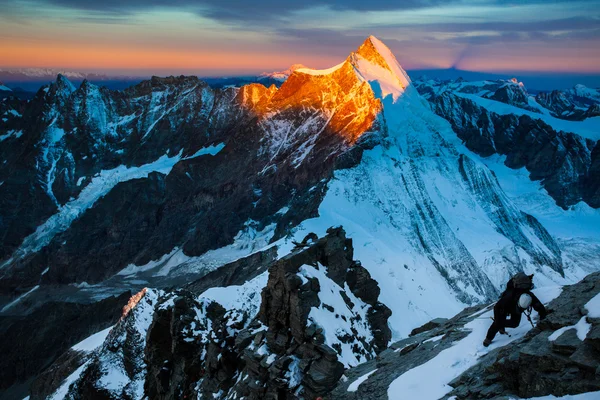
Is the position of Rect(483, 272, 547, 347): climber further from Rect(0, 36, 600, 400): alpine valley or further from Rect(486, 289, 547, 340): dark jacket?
Rect(0, 36, 600, 400): alpine valley

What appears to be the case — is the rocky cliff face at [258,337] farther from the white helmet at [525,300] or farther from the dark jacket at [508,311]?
the white helmet at [525,300]

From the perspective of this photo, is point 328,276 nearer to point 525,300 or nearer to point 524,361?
point 525,300

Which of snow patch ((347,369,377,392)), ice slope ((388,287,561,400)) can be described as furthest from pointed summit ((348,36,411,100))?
ice slope ((388,287,561,400))

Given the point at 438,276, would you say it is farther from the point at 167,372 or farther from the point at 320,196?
the point at 167,372

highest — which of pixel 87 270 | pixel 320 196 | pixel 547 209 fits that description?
pixel 320 196

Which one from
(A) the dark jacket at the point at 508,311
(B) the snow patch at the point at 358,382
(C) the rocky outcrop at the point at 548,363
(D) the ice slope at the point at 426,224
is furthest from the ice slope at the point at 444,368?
(D) the ice slope at the point at 426,224

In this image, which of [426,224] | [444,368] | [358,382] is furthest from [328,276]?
[426,224]

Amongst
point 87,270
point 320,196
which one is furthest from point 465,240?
point 87,270
